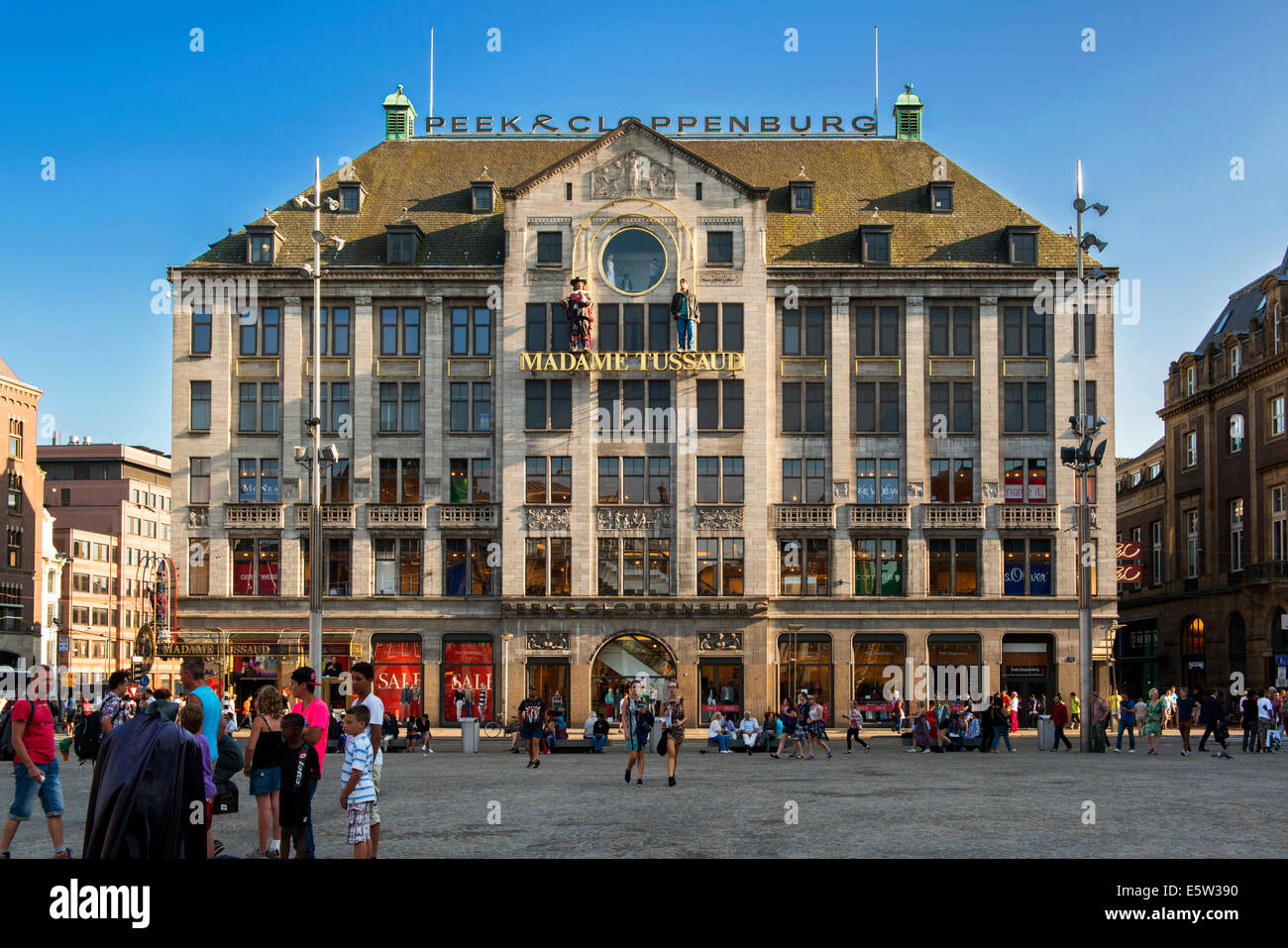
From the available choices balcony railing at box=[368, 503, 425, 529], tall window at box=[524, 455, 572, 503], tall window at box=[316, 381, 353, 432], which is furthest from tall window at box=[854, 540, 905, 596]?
tall window at box=[316, 381, 353, 432]

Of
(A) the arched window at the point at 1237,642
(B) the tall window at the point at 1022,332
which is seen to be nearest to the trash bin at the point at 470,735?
(B) the tall window at the point at 1022,332

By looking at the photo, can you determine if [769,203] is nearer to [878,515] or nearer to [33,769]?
[878,515]

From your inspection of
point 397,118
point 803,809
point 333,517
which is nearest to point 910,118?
point 397,118

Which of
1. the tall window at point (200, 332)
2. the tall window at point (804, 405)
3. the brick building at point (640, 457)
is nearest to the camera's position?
the brick building at point (640, 457)

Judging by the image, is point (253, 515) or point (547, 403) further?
point (253, 515)

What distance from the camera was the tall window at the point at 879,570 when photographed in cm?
5675

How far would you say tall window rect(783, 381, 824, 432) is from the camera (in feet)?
189

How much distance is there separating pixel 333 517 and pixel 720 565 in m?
16.4

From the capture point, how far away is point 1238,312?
241 feet

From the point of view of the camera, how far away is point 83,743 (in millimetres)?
22906

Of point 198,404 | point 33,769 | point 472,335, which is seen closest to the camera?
point 33,769

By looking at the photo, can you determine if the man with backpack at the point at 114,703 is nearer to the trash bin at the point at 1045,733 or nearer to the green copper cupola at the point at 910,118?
the trash bin at the point at 1045,733

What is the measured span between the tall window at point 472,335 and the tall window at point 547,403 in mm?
2647
